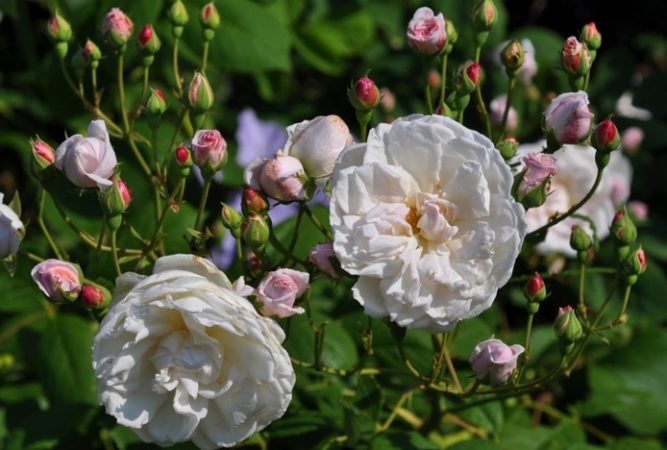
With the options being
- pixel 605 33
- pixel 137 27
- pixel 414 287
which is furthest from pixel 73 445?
pixel 605 33

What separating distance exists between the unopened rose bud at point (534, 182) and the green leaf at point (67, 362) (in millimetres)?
888

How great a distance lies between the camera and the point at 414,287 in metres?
1.23

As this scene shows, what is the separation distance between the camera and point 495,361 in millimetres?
1308

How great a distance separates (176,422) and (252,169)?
311 millimetres

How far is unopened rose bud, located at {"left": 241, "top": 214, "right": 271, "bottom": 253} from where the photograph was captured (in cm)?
130

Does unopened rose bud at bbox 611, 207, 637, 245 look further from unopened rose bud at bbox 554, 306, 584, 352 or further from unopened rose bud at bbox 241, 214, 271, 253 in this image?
unopened rose bud at bbox 241, 214, 271, 253

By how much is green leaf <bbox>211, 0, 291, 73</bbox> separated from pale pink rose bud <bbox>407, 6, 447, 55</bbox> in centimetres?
73

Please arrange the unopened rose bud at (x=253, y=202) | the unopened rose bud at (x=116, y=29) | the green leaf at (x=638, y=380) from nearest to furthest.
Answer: the unopened rose bud at (x=253, y=202), the unopened rose bud at (x=116, y=29), the green leaf at (x=638, y=380)

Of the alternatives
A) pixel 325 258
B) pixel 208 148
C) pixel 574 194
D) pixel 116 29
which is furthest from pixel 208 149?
pixel 574 194

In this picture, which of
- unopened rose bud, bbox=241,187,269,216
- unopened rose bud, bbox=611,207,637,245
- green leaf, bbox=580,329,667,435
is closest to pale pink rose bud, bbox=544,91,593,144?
unopened rose bud, bbox=611,207,637,245

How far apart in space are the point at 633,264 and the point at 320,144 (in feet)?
1.43

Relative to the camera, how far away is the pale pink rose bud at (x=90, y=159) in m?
1.32

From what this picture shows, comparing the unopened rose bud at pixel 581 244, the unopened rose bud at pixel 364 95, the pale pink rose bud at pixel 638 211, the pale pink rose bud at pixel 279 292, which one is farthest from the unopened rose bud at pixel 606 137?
the pale pink rose bud at pixel 638 211

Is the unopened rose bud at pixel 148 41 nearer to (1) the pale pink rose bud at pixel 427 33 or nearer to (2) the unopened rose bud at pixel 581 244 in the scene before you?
(1) the pale pink rose bud at pixel 427 33
